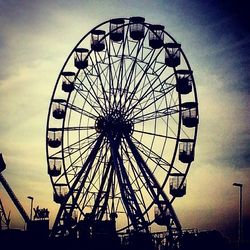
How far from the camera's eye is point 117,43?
1483 inches

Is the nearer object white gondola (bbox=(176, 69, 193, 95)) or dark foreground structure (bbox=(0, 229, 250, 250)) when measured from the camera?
dark foreground structure (bbox=(0, 229, 250, 250))

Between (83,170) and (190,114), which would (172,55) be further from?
(83,170)

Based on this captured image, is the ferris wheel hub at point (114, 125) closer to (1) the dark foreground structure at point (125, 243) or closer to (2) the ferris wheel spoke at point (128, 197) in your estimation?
(2) the ferris wheel spoke at point (128, 197)

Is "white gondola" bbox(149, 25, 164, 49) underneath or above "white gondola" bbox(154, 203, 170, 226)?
above

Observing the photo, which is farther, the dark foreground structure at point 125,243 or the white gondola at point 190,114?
the white gondola at point 190,114

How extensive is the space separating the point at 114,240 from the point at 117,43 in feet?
43.7

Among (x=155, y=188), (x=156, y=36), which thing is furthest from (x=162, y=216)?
(x=156, y=36)

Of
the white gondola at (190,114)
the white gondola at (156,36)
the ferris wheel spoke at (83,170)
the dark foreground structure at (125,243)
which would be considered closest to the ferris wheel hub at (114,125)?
the ferris wheel spoke at (83,170)

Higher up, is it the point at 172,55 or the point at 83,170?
the point at 172,55

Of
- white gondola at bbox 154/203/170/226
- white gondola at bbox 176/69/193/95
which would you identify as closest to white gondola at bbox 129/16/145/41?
white gondola at bbox 176/69/193/95

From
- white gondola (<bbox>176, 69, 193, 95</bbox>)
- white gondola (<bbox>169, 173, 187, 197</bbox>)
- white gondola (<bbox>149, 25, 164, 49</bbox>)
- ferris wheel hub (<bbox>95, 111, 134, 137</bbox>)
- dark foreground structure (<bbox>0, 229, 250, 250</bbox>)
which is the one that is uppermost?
white gondola (<bbox>149, 25, 164, 49</bbox>)

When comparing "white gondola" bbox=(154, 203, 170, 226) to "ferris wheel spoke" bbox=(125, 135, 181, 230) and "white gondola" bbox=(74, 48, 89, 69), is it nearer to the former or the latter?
"ferris wheel spoke" bbox=(125, 135, 181, 230)

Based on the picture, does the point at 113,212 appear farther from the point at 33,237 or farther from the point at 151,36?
the point at 151,36

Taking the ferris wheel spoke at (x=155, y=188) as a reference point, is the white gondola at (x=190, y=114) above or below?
above
